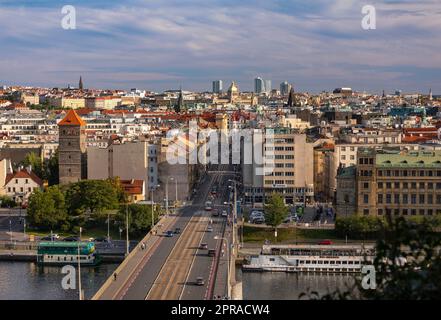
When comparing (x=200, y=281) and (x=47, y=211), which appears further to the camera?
(x=47, y=211)

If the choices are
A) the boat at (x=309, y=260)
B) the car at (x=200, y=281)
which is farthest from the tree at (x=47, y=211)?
the car at (x=200, y=281)

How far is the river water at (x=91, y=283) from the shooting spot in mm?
22906

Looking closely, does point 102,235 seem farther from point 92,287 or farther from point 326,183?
point 326,183

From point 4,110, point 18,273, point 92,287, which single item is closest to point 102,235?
point 18,273

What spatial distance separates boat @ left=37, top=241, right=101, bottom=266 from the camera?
94.0 ft

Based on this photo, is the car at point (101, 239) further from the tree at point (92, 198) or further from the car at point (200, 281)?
the car at point (200, 281)

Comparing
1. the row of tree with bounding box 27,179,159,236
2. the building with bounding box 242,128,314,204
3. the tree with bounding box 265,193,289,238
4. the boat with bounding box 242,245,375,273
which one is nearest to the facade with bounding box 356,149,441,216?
the tree with bounding box 265,193,289,238

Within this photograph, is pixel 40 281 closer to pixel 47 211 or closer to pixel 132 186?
pixel 47 211

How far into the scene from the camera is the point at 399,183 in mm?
30938

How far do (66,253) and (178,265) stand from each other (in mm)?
6715

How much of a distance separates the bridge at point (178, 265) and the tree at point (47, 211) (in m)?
3.94

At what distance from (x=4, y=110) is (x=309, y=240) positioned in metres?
56.6

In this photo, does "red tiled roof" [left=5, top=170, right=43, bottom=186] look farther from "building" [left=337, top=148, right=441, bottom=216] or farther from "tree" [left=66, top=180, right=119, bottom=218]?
"building" [left=337, top=148, right=441, bottom=216]

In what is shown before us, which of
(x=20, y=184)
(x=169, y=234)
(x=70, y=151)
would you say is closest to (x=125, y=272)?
(x=169, y=234)
